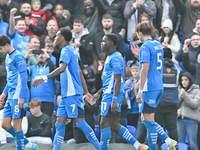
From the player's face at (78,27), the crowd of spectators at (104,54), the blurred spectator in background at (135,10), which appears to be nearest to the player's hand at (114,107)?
the crowd of spectators at (104,54)

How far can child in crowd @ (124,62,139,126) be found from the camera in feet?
29.3

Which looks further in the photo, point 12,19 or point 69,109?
point 12,19

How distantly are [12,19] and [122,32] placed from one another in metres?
3.13

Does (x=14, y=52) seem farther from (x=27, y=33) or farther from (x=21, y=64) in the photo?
(x=27, y=33)

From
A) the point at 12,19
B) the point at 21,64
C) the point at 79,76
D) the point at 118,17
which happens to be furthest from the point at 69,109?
the point at 118,17

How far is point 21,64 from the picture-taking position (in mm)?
6914

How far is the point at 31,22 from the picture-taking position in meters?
10.8

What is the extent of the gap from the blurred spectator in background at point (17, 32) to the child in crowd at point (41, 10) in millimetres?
990

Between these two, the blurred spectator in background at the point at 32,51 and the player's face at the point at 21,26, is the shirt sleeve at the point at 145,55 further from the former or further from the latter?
the player's face at the point at 21,26

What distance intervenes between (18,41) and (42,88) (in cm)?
186

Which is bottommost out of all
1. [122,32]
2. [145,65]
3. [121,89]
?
[121,89]

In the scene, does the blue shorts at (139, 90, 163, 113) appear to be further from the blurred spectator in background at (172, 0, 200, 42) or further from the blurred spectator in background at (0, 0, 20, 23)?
the blurred spectator in background at (0, 0, 20, 23)

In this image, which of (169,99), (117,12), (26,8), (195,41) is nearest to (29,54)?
(26,8)

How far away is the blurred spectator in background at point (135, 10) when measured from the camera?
1074cm
